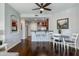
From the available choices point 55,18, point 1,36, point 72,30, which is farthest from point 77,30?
point 1,36

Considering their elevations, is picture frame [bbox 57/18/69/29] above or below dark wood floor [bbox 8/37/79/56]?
above

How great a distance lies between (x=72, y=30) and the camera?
257 inches

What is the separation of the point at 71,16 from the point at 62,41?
5.33 ft

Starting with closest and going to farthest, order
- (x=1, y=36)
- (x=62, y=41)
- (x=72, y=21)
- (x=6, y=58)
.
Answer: (x=6, y=58), (x=1, y=36), (x=62, y=41), (x=72, y=21)

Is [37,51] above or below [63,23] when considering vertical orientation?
below

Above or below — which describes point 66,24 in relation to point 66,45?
above

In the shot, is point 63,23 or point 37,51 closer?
point 37,51

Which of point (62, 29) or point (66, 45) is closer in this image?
point (66, 45)

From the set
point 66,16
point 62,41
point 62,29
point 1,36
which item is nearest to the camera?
point 1,36

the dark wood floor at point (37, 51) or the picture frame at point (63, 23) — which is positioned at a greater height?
the picture frame at point (63, 23)

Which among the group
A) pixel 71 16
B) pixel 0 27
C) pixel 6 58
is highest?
pixel 71 16

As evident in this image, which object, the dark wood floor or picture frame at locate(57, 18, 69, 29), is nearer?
the dark wood floor

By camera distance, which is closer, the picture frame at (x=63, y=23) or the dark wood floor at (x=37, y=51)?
the dark wood floor at (x=37, y=51)

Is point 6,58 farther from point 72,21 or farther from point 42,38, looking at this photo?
point 42,38
